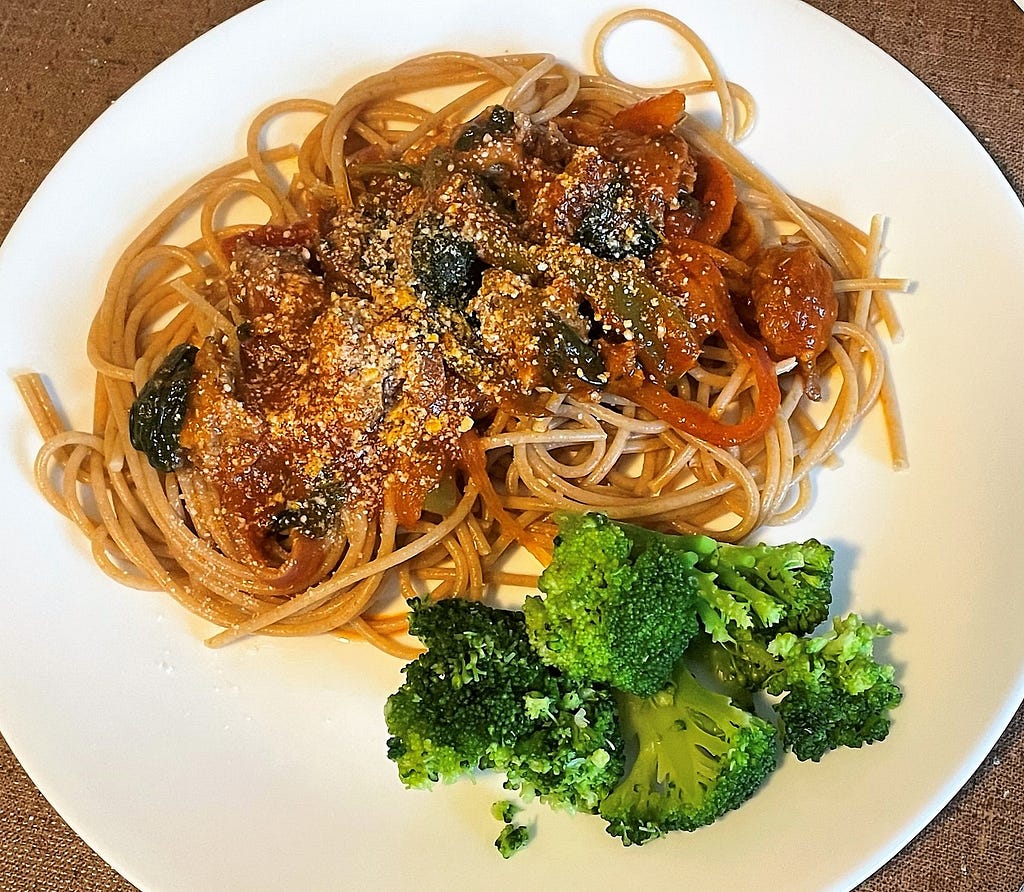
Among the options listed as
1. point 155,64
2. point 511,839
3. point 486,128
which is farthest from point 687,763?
point 155,64

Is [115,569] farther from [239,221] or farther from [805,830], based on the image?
[805,830]

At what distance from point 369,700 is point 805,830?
1474 mm

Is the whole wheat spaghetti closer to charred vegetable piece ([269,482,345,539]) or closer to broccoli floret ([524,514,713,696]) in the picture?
charred vegetable piece ([269,482,345,539])

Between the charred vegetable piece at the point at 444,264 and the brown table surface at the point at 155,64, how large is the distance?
1618 millimetres

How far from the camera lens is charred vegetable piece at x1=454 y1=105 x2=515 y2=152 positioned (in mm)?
3162

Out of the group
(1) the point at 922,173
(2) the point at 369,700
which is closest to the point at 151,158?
(2) the point at 369,700

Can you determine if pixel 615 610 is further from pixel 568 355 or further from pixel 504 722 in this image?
pixel 568 355

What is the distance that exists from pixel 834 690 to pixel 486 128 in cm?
217

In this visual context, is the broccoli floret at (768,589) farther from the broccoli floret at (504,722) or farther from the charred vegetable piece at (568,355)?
the charred vegetable piece at (568,355)

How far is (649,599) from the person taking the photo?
2703 millimetres

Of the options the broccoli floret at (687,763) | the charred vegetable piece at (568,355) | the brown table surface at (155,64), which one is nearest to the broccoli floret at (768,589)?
the broccoli floret at (687,763)

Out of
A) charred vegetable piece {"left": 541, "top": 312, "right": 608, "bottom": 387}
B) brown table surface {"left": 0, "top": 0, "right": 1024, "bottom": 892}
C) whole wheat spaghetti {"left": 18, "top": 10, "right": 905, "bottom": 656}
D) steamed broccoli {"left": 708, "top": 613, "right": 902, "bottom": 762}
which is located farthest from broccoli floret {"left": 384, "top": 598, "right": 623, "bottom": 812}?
brown table surface {"left": 0, "top": 0, "right": 1024, "bottom": 892}

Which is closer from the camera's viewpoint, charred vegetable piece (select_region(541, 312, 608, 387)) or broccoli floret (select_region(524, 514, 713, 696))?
broccoli floret (select_region(524, 514, 713, 696))

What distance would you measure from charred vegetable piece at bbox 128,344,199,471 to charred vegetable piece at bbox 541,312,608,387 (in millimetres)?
1244
